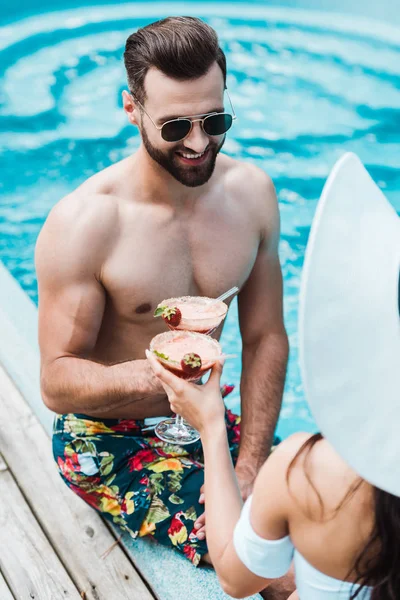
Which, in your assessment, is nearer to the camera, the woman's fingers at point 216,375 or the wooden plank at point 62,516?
the woman's fingers at point 216,375

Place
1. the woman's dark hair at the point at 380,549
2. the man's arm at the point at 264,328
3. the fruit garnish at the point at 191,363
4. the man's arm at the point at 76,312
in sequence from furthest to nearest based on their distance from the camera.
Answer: the man's arm at the point at 264,328, the man's arm at the point at 76,312, the fruit garnish at the point at 191,363, the woman's dark hair at the point at 380,549

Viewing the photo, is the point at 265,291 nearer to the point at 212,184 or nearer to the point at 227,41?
the point at 212,184

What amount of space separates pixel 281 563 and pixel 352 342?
2.19 feet

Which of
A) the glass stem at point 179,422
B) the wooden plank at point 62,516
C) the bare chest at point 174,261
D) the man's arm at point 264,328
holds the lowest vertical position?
the wooden plank at point 62,516

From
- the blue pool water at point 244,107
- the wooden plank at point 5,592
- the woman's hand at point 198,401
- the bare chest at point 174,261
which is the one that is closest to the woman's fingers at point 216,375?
the woman's hand at point 198,401

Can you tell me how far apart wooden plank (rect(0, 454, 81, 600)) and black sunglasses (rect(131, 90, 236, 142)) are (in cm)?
161

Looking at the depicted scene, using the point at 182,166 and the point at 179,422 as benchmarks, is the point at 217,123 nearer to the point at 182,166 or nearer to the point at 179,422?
the point at 182,166

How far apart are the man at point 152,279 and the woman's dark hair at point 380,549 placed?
1.07 meters

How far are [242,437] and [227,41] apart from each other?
7.04 metres

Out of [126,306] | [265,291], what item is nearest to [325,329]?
[126,306]

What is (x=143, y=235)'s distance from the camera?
9.43ft

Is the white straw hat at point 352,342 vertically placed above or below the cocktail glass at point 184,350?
above

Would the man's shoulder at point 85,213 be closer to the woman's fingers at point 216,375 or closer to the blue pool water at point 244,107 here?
the woman's fingers at point 216,375

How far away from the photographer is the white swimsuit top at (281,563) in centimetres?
169
